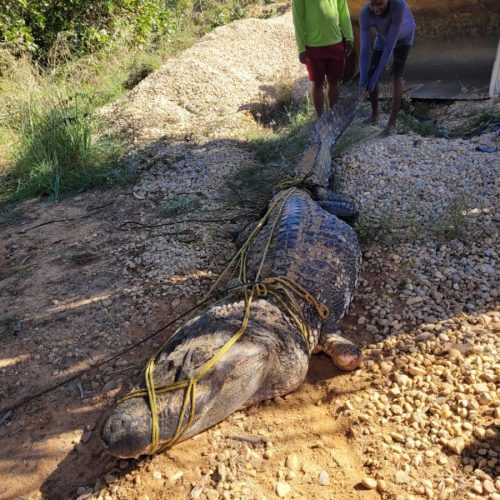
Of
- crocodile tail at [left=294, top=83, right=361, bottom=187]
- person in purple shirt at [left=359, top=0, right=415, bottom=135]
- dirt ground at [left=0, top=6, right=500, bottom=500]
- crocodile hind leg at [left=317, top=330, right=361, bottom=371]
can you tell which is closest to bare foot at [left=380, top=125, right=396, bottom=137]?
person in purple shirt at [left=359, top=0, right=415, bottom=135]

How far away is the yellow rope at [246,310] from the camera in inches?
88.2

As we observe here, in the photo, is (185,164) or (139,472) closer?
(139,472)

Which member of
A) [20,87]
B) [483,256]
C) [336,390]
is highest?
[20,87]

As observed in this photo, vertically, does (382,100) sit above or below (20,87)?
below

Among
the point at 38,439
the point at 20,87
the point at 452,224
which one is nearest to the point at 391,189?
the point at 452,224

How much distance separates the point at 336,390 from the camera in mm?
2771

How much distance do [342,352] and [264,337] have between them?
21.0 inches

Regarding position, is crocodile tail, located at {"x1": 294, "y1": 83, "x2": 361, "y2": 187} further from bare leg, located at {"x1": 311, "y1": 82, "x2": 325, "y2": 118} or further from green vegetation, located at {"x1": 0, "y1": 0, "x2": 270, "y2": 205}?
green vegetation, located at {"x1": 0, "y1": 0, "x2": 270, "y2": 205}

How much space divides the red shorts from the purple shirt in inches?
10.2

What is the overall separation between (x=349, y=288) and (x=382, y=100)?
435 cm

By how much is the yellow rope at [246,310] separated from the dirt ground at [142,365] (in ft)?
0.89

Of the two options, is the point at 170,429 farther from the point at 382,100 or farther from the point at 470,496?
the point at 382,100

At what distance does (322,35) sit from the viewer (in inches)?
201

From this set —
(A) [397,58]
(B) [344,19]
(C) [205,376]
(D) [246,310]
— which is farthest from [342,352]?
(B) [344,19]
